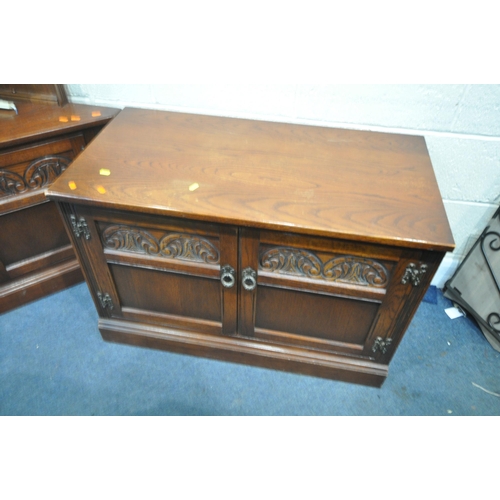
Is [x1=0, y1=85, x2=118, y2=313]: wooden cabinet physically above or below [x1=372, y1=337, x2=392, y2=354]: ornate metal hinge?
above

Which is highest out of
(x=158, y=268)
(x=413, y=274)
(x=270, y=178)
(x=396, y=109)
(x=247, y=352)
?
(x=396, y=109)

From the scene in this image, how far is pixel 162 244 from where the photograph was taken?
0.96m

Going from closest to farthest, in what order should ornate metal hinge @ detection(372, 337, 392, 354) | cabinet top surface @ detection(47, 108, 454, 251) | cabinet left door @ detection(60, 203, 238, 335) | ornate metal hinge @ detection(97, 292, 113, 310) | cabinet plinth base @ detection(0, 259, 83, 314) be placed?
cabinet top surface @ detection(47, 108, 454, 251)
cabinet left door @ detection(60, 203, 238, 335)
ornate metal hinge @ detection(372, 337, 392, 354)
ornate metal hinge @ detection(97, 292, 113, 310)
cabinet plinth base @ detection(0, 259, 83, 314)

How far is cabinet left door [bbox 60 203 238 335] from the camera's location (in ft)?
3.01

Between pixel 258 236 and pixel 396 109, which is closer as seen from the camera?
pixel 258 236

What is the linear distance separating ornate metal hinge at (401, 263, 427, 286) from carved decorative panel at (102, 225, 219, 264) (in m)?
0.50

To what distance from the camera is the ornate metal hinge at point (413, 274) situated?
848 millimetres

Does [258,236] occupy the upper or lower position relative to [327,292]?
upper

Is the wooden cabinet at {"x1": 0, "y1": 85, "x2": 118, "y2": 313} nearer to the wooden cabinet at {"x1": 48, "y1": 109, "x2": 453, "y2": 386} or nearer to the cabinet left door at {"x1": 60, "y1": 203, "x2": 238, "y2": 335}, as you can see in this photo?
the wooden cabinet at {"x1": 48, "y1": 109, "x2": 453, "y2": 386}

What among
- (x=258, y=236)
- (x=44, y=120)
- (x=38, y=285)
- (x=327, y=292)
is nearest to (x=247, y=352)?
(x=327, y=292)

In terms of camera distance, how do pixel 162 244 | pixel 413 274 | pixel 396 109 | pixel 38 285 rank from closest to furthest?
pixel 413 274, pixel 162 244, pixel 396 109, pixel 38 285

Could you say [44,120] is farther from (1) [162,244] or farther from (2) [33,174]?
(1) [162,244]

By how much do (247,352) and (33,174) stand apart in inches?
37.4

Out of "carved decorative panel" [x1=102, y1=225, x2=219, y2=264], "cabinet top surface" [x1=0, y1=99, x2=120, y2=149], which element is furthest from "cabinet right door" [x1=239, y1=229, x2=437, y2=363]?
"cabinet top surface" [x1=0, y1=99, x2=120, y2=149]
